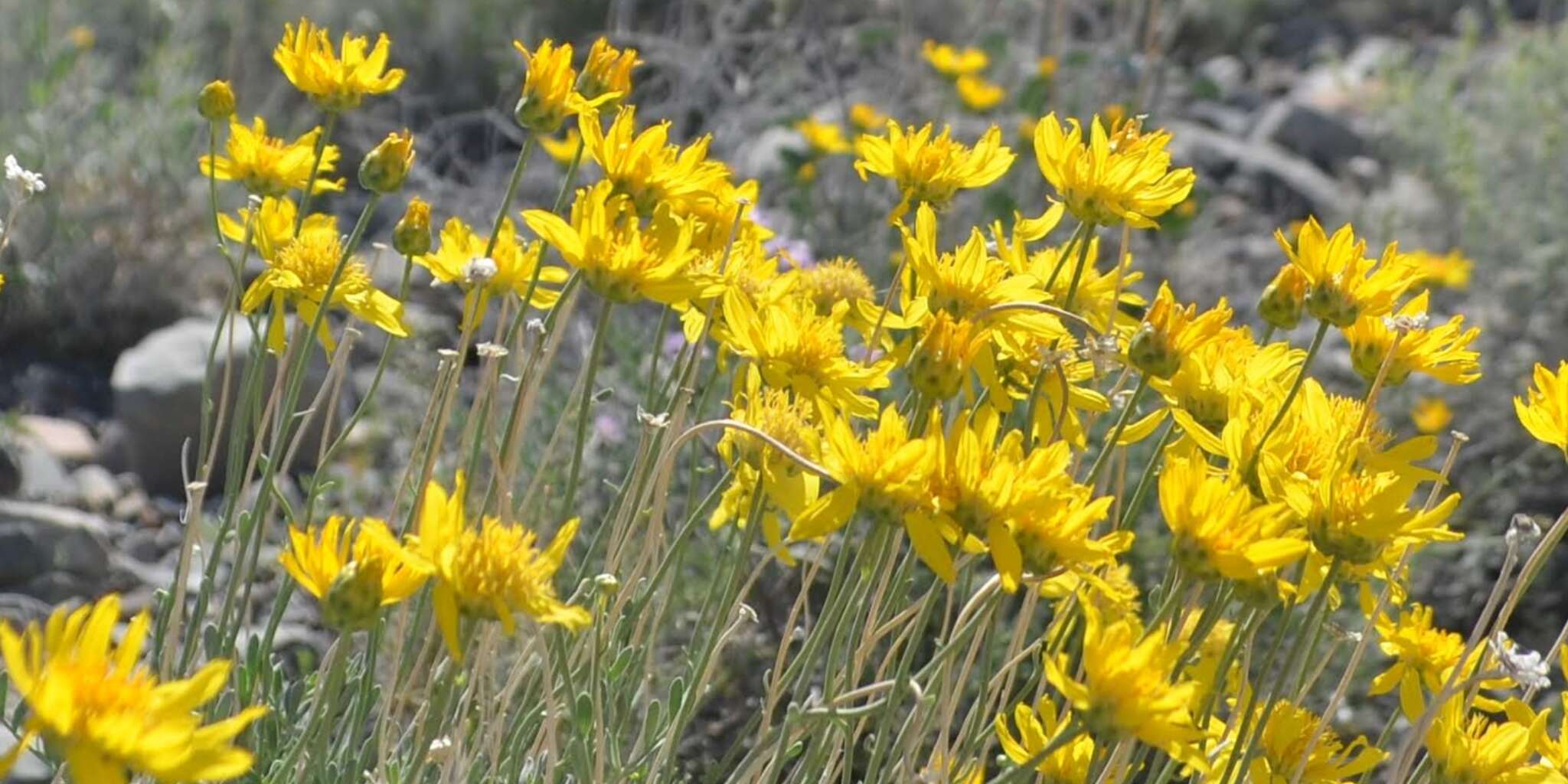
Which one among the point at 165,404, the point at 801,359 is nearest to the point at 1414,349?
the point at 801,359

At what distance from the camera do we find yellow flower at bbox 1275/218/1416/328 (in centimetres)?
180

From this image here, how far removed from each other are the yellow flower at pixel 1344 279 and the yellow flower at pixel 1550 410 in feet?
0.52

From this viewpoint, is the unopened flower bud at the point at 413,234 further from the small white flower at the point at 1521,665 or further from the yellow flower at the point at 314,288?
the small white flower at the point at 1521,665

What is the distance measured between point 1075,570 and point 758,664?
1971 mm

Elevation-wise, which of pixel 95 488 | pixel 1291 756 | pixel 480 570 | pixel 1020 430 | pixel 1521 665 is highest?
pixel 480 570

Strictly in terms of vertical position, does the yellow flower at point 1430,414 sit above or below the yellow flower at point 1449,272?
below

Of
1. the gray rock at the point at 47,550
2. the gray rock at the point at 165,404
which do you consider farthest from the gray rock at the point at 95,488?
the gray rock at the point at 47,550

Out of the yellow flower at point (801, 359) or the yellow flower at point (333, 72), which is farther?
the yellow flower at point (333, 72)

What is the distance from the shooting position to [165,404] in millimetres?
4531

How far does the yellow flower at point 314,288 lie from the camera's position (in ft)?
6.16

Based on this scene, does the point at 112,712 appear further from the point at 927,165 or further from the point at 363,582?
the point at 927,165

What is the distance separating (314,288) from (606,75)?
40cm

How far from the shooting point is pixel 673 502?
3.81 meters

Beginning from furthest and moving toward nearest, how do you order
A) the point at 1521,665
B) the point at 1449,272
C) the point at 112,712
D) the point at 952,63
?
the point at 1449,272 → the point at 952,63 → the point at 1521,665 → the point at 112,712
